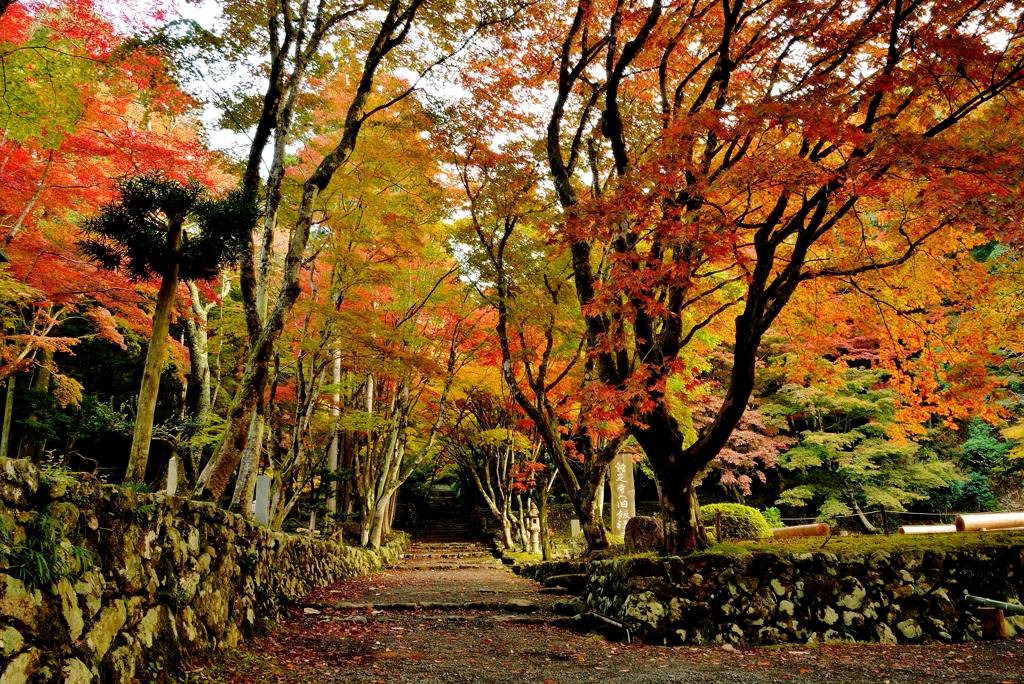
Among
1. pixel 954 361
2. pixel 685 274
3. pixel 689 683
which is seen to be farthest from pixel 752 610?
pixel 954 361

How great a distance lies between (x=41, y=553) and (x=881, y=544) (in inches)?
308

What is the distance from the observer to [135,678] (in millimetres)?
3320

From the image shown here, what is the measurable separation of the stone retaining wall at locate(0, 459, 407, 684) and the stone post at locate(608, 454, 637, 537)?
27.8 ft

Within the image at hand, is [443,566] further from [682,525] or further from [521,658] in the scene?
[521,658]

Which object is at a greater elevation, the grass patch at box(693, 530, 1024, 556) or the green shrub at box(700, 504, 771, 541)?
the grass patch at box(693, 530, 1024, 556)

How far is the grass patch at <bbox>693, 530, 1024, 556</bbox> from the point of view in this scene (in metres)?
6.45

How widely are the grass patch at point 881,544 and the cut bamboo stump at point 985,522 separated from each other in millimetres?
2201

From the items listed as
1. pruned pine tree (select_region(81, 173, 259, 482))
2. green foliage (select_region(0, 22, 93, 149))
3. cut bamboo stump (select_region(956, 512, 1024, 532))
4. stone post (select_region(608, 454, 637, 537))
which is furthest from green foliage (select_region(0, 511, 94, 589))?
cut bamboo stump (select_region(956, 512, 1024, 532))

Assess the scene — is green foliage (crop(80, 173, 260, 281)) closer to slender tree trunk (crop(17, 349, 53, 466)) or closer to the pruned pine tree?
the pruned pine tree

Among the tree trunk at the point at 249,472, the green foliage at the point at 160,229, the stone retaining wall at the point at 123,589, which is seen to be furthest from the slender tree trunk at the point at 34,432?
the stone retaining wall at the point at 123,589

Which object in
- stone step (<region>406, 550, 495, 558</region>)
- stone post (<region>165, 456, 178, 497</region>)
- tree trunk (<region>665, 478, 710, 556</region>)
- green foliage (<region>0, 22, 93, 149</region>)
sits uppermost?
green foliage (<region>0, 22, 93, 149</region>)

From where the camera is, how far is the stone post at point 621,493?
1293 centimetres

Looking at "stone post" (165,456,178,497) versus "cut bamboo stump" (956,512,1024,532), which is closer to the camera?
"stone post" (165,456,178,497)

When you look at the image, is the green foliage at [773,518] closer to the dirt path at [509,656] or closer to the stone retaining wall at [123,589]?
the dirt path at [509,656]
